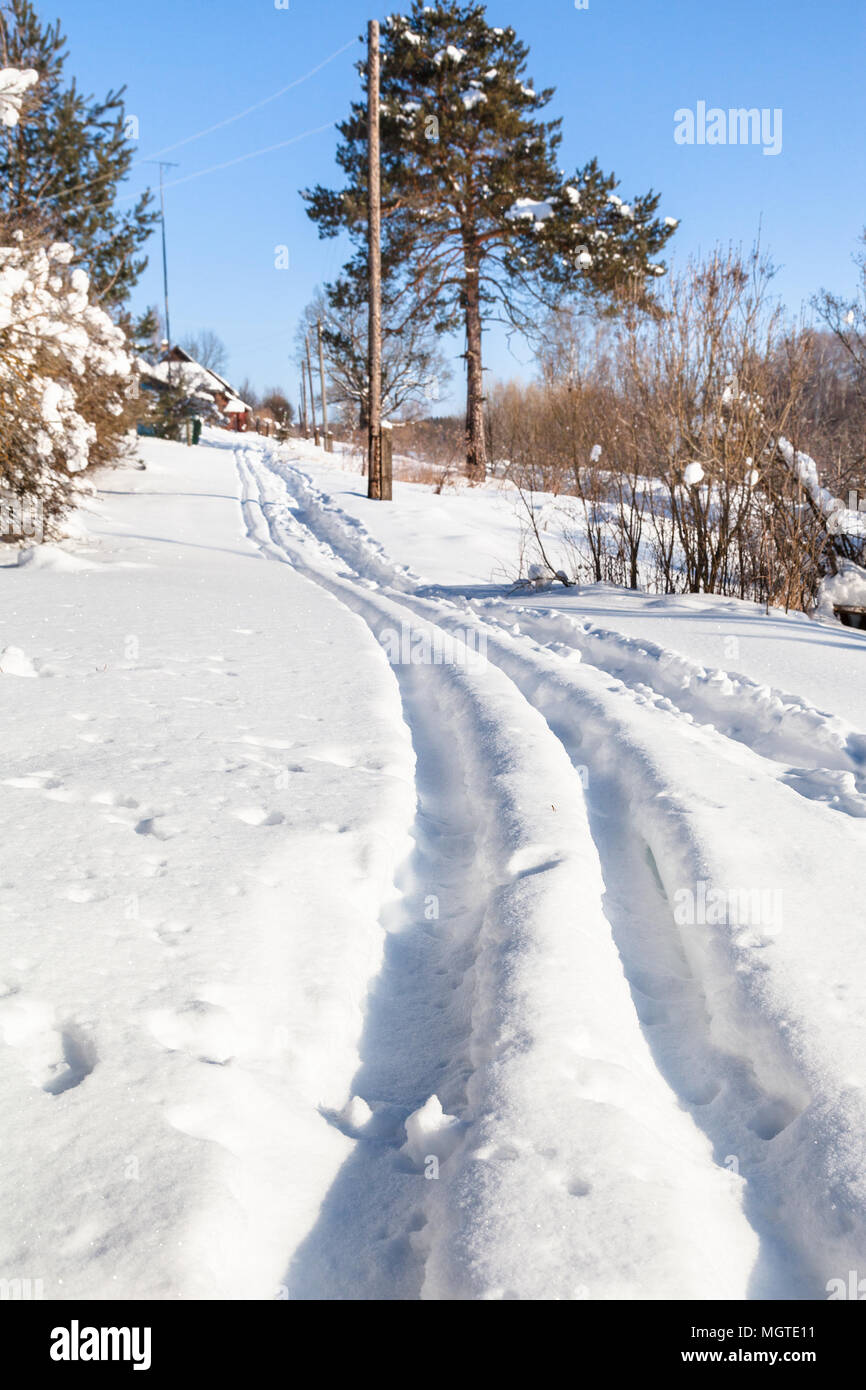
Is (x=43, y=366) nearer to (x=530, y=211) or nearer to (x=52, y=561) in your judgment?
(x=52, y=561)

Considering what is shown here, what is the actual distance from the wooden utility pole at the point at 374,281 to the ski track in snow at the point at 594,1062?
11.6 metres

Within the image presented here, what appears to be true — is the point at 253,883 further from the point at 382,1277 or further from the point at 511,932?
the point at 382,1277

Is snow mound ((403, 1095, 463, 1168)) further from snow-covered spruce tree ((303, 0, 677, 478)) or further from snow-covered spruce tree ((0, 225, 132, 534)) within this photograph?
snow-covered spruce tree ((303, 0, 677, 478))

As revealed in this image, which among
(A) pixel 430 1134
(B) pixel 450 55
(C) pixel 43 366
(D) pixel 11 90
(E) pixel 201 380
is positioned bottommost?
(A) pixel 430 1134

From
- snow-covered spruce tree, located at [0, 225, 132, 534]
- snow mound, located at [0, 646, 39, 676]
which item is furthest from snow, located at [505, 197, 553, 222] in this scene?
snow mound, located at [0, 646, 39, 676]

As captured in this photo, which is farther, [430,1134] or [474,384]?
[474,384]

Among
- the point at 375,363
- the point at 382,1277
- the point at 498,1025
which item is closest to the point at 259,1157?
the point at 382,1277

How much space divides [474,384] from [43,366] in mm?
13928

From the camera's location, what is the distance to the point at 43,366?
7.72 metres

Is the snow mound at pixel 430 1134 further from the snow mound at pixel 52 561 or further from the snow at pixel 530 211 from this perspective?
the snow at pixel 530 211

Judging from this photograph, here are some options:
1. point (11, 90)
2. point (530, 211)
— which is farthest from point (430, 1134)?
point (530, 211)

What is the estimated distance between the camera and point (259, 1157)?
5.11 feet

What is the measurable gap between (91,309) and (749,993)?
1024 centimetres

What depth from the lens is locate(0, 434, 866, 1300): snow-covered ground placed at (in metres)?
1.41
